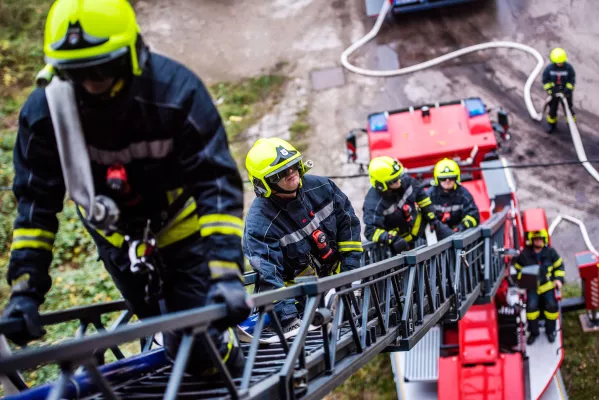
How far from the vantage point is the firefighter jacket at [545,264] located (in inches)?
339

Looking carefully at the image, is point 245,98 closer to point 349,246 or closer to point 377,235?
point 377,235

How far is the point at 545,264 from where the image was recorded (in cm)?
864

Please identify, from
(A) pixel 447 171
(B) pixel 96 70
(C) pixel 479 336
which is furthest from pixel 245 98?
(B) pixel 96 70

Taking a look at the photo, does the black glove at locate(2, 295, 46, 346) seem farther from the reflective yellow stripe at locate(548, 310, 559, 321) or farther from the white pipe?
the white pipe

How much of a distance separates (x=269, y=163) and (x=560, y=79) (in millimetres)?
8952

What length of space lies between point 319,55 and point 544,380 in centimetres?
987

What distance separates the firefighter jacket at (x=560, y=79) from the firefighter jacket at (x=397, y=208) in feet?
19.2

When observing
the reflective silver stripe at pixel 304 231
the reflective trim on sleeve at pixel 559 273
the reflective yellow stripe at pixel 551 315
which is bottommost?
the reflective yellow stripe at pixel 551 315

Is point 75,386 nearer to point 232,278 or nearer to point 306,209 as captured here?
point 232,278

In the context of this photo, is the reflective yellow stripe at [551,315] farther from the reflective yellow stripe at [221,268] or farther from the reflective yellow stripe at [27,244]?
the reflective yellow stripe at [27,244]

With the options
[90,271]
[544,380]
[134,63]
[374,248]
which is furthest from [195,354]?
[90,271]

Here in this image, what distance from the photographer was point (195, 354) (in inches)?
111

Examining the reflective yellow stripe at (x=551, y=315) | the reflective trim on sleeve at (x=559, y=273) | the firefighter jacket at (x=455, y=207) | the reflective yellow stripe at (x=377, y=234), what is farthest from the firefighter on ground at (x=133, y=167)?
the reflective trim on sleeve at (x=559, y=273)

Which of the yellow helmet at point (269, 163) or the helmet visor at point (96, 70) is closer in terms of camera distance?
the helmet visor at point (96, 70)
